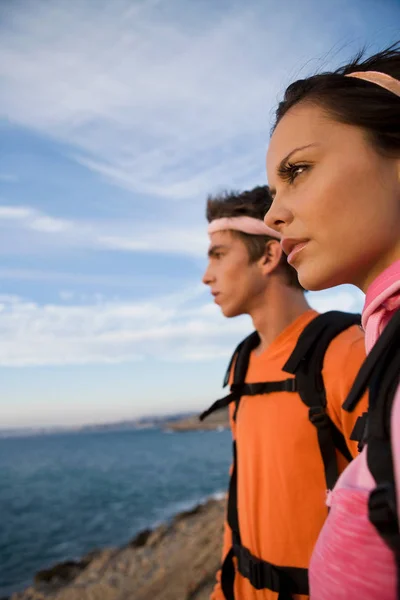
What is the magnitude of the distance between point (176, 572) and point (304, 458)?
9.68m

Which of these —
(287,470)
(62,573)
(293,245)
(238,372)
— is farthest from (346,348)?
(62,573)

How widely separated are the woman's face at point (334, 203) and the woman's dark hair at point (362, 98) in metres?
0.03

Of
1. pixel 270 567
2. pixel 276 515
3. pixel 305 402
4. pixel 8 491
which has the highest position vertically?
pixel 305 402

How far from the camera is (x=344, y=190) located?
1.24m

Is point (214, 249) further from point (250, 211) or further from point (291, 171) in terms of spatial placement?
point (291, 171)

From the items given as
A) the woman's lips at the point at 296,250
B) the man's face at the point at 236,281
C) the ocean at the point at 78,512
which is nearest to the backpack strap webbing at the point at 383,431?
the woman's lips at the point at 296,250

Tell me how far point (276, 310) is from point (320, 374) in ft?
2.93

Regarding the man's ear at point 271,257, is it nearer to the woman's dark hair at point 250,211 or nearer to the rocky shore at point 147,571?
the woman's dark hair at point 250,211

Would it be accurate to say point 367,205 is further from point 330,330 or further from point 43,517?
point 43,517

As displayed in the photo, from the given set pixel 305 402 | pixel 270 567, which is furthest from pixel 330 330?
pixel 270 567

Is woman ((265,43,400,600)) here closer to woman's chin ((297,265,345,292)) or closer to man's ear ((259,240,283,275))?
woman's chin ((297,265,345,292))

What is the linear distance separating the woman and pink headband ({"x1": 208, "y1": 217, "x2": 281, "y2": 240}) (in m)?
2.04

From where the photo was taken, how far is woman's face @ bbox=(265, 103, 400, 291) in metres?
1.21

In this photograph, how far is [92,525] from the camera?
2694cm
